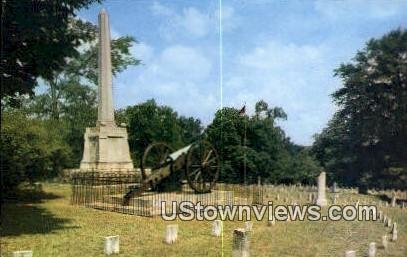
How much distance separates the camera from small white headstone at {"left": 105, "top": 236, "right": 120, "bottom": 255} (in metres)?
7.72

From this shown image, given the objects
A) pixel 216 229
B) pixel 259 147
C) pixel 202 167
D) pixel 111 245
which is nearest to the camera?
pixel 111 245

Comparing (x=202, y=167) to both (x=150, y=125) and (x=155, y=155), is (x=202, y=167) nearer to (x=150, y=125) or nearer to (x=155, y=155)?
(x=155, y=155)

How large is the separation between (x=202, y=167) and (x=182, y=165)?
0.82 metres

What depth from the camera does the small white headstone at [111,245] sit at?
7721 mm

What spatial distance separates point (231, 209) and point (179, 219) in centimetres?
185

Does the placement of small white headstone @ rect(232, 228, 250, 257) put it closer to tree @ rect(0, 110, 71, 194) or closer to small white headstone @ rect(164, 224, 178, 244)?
small white headstone @ rect(164, 224, 178, 244)

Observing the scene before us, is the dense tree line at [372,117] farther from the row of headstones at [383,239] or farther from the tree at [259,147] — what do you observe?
the row of headstones at [383,239]

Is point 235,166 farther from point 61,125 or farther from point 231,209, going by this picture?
point 61,125

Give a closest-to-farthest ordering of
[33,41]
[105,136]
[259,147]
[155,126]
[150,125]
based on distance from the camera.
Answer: [33,41] < [155,126] < [150,125] < [259,147] < [105,136]

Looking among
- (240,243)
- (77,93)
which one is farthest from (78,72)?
(240,243)

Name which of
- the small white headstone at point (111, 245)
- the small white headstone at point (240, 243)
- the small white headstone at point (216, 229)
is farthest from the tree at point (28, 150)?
the small white headstone at point (240, 243)

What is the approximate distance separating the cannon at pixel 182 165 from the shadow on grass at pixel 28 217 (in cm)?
208

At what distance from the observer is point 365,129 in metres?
9.38

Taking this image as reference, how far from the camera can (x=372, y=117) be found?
9.30 m
